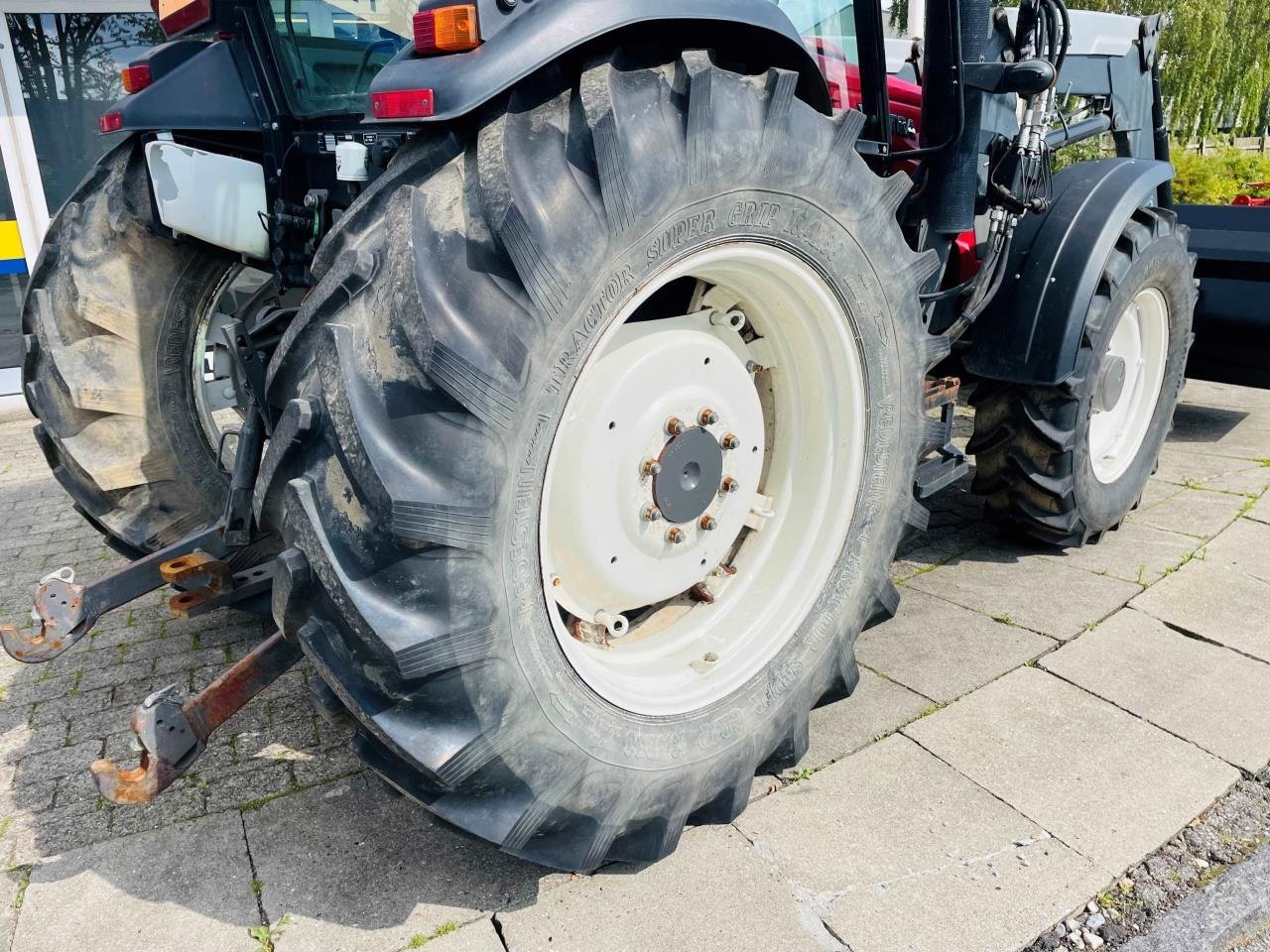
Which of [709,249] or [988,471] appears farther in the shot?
[988,471]

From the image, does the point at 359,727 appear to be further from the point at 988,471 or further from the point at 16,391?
the point at 16,391

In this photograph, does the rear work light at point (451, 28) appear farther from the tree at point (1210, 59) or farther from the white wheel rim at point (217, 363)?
the tree at point (1210, 59)

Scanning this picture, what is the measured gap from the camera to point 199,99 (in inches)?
107

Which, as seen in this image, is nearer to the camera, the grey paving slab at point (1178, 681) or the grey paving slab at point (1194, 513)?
the grey paving slab at point (1178, 681)

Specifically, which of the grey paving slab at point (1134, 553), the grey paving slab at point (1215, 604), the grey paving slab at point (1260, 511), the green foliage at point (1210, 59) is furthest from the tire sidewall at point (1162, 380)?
the green foliage at point (1210, 59)

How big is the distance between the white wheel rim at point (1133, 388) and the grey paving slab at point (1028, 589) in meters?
0.48

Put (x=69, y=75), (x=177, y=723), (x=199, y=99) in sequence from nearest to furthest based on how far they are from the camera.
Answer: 1. (x=177, y=723)
2. (x=199, y=99)
3. (x=69, y=75)

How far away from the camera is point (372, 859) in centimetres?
207

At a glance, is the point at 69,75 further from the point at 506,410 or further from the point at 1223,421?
the point at 1223,421

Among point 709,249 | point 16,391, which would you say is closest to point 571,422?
point 709,249

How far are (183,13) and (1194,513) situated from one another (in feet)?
13.2

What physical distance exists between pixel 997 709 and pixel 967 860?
0.64 m

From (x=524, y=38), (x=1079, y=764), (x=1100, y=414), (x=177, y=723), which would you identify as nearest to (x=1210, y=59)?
(x=1100, y=414)

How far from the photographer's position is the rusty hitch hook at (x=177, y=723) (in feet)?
5.89
